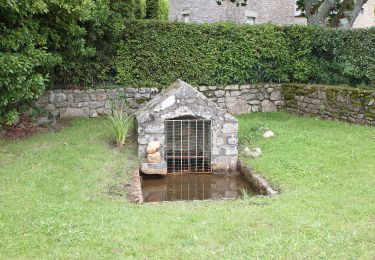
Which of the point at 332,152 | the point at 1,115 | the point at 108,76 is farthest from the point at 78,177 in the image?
the point at 108,76

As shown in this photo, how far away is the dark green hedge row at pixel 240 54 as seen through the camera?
41.4ft

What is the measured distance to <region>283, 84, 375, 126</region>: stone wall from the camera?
1128cm

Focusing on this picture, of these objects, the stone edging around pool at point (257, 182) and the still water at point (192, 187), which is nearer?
the stone edging around pool at point (257, 182)

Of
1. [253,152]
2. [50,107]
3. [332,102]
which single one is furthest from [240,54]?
[50,107]

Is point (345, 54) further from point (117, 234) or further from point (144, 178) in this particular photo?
point (117, 234)

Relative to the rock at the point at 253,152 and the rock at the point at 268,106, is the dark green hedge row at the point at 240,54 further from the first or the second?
the rock at the point at 253,152

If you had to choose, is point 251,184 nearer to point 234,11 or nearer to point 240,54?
point 240,54

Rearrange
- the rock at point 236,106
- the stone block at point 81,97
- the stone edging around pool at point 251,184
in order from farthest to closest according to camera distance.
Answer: the rock at point 236,106 → the stone block at point 81,97 → the stone edging around pool at point 251,184

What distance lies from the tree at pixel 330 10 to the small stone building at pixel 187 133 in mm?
8416

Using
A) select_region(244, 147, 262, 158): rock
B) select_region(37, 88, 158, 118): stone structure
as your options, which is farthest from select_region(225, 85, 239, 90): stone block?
select_region(244, 147, 262, 158): rock

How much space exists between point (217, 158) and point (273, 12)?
54.8 feet

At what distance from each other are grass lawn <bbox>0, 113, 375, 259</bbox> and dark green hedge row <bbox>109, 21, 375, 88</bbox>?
3.65 metres

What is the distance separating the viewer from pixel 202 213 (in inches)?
230

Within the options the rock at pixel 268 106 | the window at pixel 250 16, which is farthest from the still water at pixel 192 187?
the window at pixel 250 16
